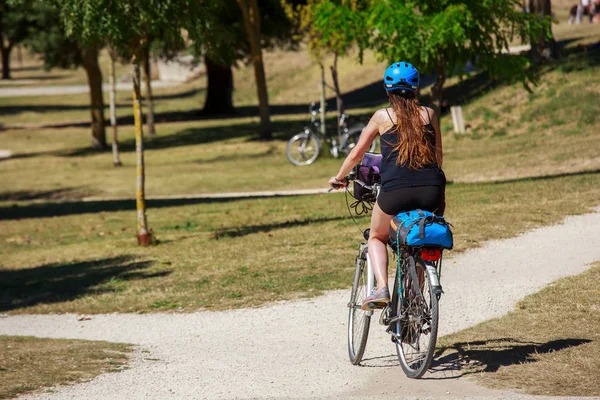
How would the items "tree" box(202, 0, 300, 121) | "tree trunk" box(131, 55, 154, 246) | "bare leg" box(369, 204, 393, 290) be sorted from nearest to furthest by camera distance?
1. "bare leg" box(369, 204, 393, 290)
2. "tree trunk" box(131, 55, 154, 246)
3. "tree" box(202, 0, 300, 121)

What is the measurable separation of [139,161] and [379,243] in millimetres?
8460

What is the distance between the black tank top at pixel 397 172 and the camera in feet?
19.5

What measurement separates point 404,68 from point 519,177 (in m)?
13.2

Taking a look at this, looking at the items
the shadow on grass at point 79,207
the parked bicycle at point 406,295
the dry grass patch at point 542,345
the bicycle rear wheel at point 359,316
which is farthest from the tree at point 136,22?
the parked bicycle at point 406,295

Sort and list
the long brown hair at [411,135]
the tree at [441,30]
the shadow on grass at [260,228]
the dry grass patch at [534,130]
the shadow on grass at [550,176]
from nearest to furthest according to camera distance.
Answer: the long brown hair at [411,135], the shadow on grass at [260,228], the tree at [441,30], the shadow on grass at [550,176], the dry grass patch at [534,130]

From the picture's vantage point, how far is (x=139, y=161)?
46.5ft

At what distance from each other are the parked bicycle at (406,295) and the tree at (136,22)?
7489 millimetres

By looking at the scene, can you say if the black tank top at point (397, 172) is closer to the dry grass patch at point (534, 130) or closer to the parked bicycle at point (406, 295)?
the parked bicycle at point (406, 295)

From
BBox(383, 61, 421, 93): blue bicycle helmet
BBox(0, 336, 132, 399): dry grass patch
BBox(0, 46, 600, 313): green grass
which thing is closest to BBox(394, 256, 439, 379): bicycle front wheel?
BBox(383, 61, 421, 93): blue bicycle helmet

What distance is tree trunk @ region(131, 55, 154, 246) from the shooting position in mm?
13734

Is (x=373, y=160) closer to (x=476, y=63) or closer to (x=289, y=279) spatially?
(x=289, y=279)

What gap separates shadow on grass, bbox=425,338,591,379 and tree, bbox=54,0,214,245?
7827 mm

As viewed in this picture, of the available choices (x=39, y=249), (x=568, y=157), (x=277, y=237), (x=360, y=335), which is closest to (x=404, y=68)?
(x=360, y=335)

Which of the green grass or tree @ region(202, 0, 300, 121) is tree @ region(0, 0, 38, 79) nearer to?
tree @ region(202, 0, 300, 121)
